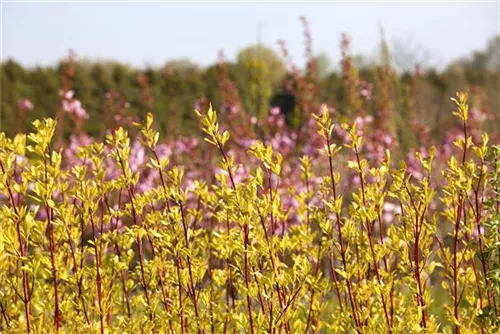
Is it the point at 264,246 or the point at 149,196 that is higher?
the point at 149,196

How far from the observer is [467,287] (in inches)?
110

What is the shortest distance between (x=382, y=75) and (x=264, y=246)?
7.17m

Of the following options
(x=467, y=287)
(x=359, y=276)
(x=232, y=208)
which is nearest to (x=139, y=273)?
(x=232, y=208)

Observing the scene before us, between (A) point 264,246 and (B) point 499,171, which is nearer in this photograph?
(A) point 264,246

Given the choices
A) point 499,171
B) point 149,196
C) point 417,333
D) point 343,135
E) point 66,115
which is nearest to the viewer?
point 417,333

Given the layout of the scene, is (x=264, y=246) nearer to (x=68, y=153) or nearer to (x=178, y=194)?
(x=178, y=194)

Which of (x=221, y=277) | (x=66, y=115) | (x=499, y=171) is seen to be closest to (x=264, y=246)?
(x=221, y=277)

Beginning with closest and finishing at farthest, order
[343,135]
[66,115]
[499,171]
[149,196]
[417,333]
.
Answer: [417,333] → [499,171] → [149,196] → [343,135] → [66,115]

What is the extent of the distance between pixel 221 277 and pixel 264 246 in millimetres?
562

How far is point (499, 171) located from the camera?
99.4 inches

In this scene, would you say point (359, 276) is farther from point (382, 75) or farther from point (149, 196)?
point (382, 75)

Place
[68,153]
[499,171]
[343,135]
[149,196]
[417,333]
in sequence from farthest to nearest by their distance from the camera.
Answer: [68,153], [343,135], [149,196], [499,171], [417,333]

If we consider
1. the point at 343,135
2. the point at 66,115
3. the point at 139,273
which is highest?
the point at 66,115

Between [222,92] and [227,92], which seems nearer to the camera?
[227,92]
